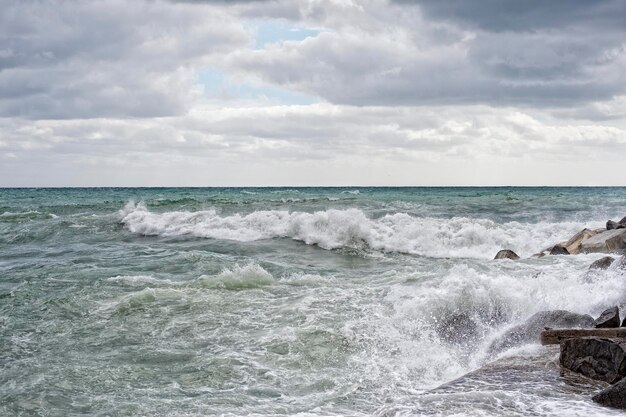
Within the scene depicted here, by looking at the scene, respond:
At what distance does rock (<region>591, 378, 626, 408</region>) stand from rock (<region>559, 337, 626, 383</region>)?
2.23 feet

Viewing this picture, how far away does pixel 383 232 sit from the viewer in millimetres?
22781

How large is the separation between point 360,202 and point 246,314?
3240 cm

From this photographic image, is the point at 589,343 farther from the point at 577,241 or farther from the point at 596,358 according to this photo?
the point at 577,241

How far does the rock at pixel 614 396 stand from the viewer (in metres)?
5.54

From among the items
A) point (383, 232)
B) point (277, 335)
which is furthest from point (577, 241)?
point (277, 335)

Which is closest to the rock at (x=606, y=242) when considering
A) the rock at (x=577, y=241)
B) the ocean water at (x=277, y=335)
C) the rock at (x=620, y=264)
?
the rock at (x=577, y=241)

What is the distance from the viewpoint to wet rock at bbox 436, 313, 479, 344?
30.8 feet

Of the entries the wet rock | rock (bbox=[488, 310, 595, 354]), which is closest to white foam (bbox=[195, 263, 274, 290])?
the wet rock

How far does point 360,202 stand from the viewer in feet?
141

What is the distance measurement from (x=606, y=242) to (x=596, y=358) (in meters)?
10.9

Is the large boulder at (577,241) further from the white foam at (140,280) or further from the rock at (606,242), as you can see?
the white foam at (140,280)

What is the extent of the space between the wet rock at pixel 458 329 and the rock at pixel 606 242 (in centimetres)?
765

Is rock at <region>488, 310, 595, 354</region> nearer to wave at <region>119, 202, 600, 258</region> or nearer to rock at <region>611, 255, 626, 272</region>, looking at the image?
rock at <region>611, 255, 626, 272</region>

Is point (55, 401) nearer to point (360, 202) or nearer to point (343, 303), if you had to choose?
point (343, 303)
